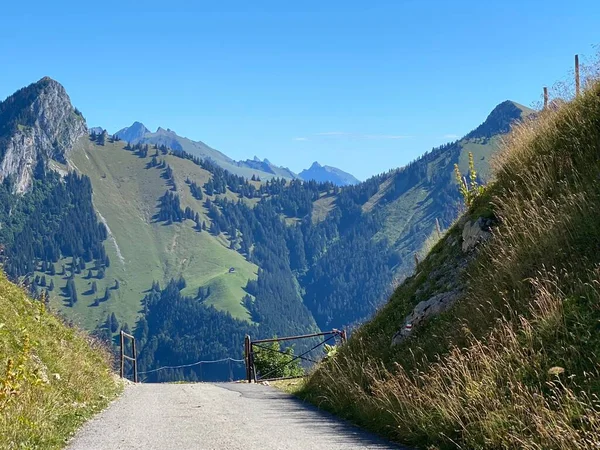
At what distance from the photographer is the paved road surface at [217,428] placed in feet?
29.5

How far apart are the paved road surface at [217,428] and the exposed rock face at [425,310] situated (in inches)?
91.4

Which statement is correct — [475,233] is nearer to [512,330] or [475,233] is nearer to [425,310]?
[425,310]

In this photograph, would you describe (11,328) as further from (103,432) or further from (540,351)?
(540,351)

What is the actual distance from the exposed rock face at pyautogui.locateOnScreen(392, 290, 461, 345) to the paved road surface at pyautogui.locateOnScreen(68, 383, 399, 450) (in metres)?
2.32

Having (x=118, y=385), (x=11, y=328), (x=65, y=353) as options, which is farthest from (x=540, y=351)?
(x=118, y=385)

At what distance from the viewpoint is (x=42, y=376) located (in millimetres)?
13031

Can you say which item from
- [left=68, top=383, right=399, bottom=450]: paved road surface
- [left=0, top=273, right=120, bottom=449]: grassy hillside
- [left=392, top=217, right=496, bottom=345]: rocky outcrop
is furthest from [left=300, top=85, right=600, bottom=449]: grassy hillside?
[left=0, top=273, right=120, bottom=449]: grassy hillside

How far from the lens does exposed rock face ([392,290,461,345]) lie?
1230cm

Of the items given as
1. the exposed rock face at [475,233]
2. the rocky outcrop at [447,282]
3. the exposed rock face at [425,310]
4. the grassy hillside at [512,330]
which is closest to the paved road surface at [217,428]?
the grassy hillside at [512,330]

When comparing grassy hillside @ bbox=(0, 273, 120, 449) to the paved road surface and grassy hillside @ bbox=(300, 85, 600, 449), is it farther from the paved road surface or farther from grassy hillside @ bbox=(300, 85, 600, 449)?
grassy hillside @ bbox=(300, 85, 600, 449)

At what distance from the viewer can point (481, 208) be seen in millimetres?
13836

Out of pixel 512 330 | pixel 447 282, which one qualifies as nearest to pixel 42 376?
pixel 447 282

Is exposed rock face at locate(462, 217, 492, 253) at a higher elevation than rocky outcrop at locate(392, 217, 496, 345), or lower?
higher

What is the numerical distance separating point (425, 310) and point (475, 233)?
198 centimetres
